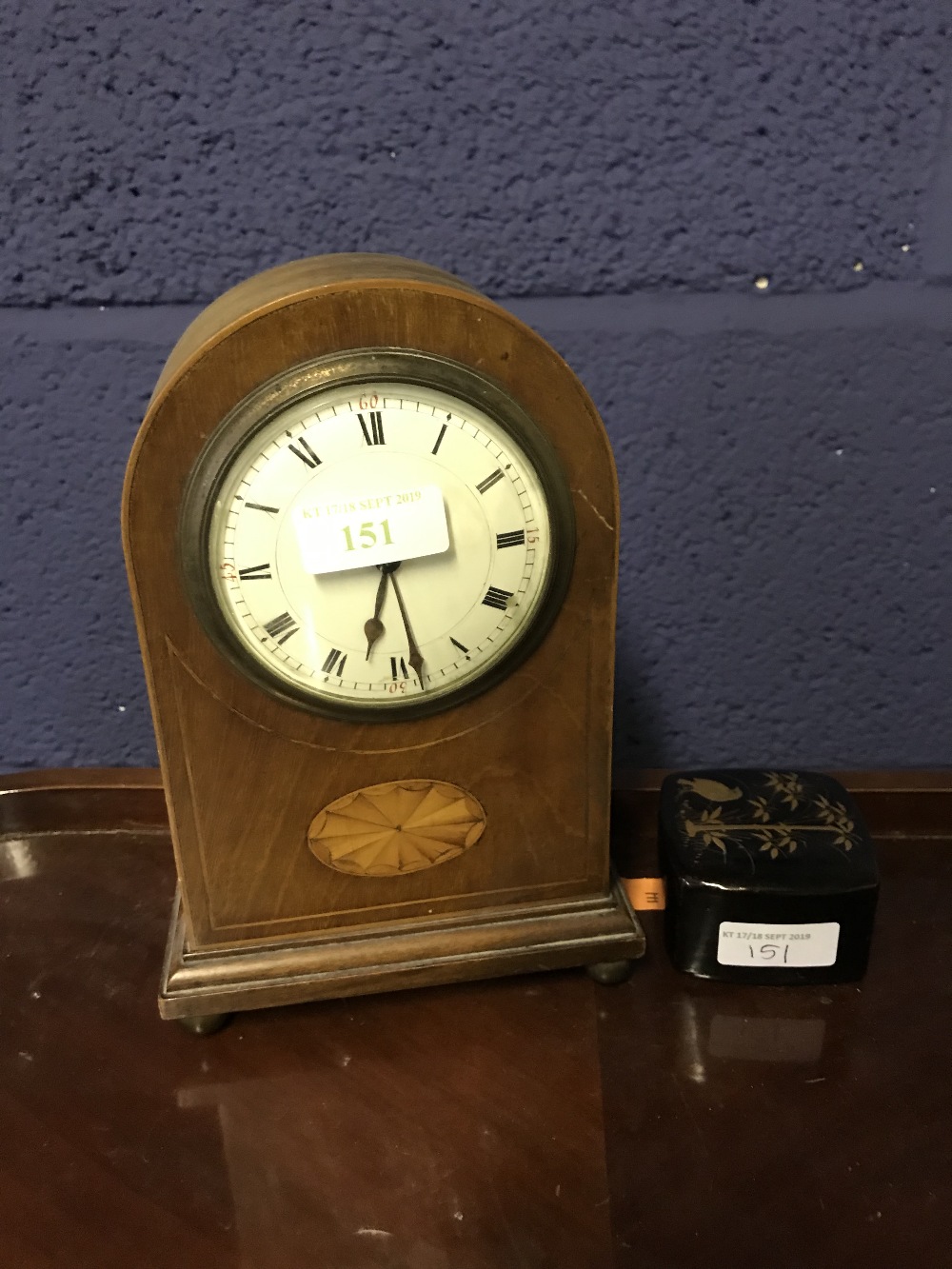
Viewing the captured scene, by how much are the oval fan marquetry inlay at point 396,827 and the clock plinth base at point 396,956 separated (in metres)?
0.06

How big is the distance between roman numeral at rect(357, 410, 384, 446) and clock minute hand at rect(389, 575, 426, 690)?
0.08 meters

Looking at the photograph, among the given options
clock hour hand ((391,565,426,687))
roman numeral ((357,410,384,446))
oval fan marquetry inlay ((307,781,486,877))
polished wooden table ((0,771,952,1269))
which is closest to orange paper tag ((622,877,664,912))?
polished wooden table ((0,771,952,1269))

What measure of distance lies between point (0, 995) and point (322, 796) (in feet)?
1.05

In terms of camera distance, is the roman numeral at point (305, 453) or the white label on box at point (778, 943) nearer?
the roman numeral at point (305, 453)

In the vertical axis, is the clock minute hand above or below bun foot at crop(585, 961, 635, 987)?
above

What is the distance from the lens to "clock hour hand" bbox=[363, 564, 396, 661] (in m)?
0.65

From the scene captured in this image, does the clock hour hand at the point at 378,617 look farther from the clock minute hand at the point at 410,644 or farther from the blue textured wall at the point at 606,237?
the blue textured wall at the point at 606,237

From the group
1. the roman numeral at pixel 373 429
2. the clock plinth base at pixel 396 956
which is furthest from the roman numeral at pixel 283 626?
the clock plinth base at pixel 396 956

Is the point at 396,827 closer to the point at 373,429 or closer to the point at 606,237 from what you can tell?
the point at 373,429

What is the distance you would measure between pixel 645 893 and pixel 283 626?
16.3 inches

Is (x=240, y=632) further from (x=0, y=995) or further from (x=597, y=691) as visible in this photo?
(x=0, y=995)

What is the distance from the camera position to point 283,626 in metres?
0.65

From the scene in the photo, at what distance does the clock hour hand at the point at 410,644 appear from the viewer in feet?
2.16

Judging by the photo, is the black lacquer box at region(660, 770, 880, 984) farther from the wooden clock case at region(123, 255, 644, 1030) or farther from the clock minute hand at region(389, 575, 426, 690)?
the clock minute hand at region(389, 575, 426, 690)
